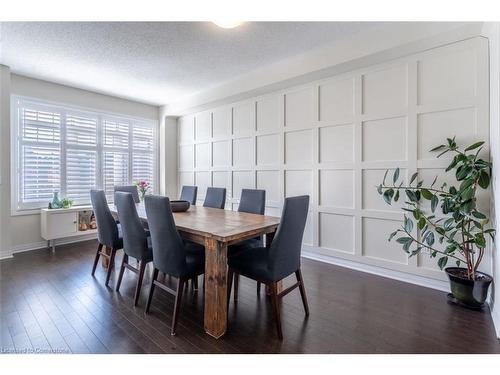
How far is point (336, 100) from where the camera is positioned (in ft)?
11.0

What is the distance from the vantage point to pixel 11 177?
388 centimetres

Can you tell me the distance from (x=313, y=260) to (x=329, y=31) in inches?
111

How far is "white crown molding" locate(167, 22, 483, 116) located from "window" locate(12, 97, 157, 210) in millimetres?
2187

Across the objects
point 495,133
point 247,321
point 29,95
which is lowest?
point 247,321

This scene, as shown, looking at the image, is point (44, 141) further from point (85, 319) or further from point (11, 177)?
point (85, 319)

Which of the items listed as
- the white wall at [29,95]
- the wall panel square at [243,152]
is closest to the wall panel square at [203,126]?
the wall panel square at [243,152]

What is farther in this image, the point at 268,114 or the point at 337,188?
the point at 268,114

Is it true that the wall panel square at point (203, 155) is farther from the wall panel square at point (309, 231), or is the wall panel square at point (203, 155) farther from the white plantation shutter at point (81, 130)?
the wall panel square at point (309, 231)

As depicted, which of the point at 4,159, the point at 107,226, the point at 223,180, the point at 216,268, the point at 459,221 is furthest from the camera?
the point at 223,180

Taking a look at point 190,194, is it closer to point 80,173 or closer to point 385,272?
point 80,173

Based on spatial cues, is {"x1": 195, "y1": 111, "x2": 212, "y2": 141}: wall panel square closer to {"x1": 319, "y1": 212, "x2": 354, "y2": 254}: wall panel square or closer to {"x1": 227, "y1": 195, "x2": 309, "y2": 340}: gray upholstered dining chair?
{"x1": 319, "y1": 212, "x2": 354, "y2": 254}: wall panel square

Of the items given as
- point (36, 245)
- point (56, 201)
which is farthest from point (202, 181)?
point (36, 245)

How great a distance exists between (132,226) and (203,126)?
310 centimetres

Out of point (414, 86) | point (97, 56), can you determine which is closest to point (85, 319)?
point (97, 56)
